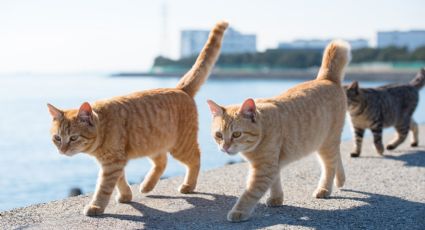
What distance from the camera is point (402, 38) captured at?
71562 mm

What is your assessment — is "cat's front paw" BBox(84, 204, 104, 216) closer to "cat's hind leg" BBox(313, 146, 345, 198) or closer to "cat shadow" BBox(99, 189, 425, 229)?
"cat shadow" BBox(99, 189, 425, 229)

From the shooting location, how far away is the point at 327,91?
458 cm

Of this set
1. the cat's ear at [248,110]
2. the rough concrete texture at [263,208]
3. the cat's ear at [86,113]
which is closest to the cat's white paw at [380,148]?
the rough concrete texture at [263,208]

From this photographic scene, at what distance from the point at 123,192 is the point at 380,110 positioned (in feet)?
12.5

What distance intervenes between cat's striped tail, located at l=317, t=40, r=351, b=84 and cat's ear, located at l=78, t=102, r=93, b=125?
2.08m

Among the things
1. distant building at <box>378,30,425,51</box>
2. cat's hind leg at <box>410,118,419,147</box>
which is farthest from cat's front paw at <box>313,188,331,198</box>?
distant building at <box>378,30,425,51</box>

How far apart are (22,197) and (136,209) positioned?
10.8ft

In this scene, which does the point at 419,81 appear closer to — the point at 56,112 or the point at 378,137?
the point at 378,137

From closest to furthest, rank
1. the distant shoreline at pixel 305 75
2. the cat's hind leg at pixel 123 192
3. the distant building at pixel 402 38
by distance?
the cat's hind leg at pixel 123 192 → the distant shoreline at pixel 305 75 → the distant building at pixel 402 38

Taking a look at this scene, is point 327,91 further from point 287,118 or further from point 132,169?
point 132,169

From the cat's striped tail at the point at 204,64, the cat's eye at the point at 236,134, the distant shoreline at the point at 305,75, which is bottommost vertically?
the distant shoreline at the point at 305,75

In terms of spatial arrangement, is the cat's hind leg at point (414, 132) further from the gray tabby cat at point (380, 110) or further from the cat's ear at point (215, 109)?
the cat's ear at point (215, 109)

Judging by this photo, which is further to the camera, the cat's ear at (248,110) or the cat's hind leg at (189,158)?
the cat's hind leg at (189,158)

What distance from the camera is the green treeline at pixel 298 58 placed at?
51.8m
